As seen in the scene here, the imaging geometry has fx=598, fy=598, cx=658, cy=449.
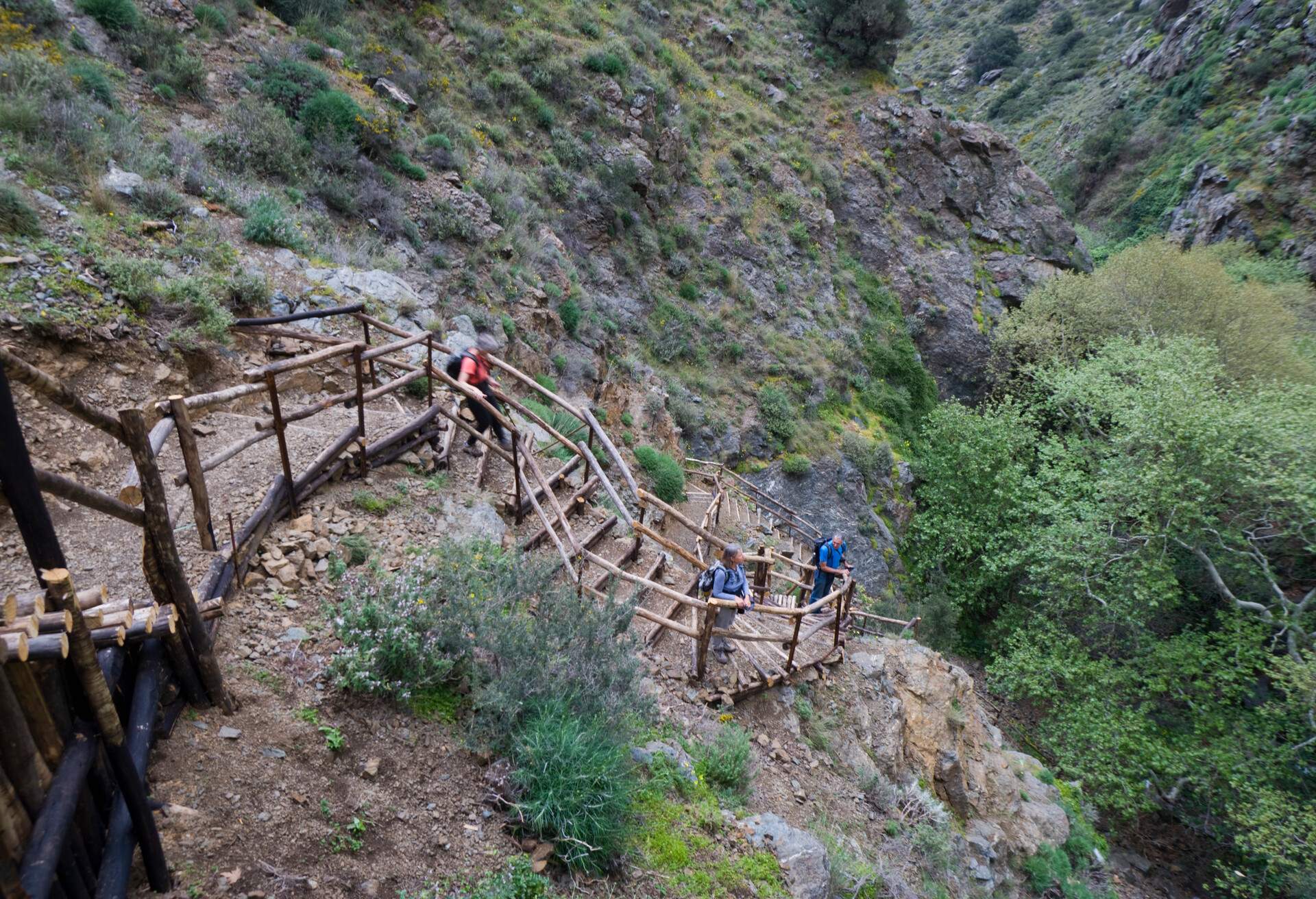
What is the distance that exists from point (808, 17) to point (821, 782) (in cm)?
3459

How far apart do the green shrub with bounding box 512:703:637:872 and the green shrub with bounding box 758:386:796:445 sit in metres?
15.1

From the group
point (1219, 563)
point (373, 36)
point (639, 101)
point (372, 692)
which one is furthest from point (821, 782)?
point (639, 101)

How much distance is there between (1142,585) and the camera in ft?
42.1

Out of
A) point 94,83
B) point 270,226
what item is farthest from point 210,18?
point 270,226

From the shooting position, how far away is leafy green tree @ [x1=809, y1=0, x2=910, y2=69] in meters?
27.9

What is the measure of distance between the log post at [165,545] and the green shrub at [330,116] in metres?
11.2

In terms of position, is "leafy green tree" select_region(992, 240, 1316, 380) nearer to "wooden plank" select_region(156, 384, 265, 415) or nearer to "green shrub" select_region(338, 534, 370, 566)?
"green shrub" select_region(338, 534, 370, 566)

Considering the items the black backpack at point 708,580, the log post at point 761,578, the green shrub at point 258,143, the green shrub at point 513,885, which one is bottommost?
the log post at point 761,578

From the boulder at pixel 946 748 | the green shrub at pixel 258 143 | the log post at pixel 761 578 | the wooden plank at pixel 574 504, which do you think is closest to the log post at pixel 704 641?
the wooden plank at pixel 574 504

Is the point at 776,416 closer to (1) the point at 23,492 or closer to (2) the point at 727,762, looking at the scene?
(2) the point at 727,762

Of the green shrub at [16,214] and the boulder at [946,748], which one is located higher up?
the green shrub at [16,214]

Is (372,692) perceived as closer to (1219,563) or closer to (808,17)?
(1219,563)

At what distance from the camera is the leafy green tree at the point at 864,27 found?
91.5 feet

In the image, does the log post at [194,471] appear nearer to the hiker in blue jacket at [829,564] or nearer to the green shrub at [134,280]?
the green shrub at [134,280]
